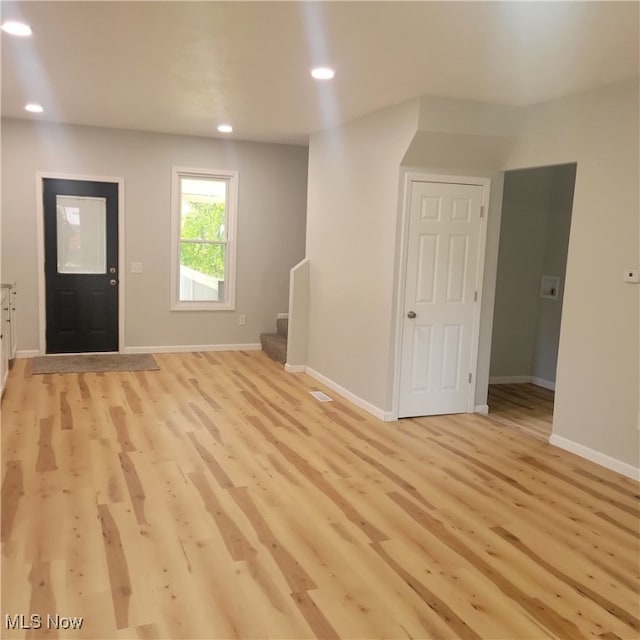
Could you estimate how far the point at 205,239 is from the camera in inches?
290

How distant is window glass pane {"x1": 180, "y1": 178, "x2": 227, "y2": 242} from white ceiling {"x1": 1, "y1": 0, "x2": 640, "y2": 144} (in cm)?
198

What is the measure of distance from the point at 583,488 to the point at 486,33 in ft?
8.94

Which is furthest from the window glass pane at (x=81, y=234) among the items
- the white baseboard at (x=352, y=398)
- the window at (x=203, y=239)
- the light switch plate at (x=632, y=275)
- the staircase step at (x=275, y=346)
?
the light switch plate at (x=632, y=275)

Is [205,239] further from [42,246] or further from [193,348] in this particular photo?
[42,246]

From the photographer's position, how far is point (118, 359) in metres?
6.76

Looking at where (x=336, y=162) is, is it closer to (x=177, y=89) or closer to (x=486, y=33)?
(x=177, y=89)

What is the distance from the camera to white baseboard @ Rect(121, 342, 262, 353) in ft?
23.5

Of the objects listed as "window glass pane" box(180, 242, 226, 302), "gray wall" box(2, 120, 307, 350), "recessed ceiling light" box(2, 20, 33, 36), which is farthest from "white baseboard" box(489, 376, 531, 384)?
"recessed ceiling light" box(2, 20, 33, 36)

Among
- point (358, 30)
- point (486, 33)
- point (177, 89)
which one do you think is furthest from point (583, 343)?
point (177, 89)

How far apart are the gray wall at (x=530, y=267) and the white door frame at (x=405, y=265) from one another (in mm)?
1354

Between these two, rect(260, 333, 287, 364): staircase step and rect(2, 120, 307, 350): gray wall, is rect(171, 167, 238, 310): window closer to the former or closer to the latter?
rect(2, 120, 307, 350): gray wall

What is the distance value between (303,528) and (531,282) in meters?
4.49

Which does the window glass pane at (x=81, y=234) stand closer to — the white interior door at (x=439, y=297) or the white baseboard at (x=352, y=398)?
the white baseboard at (x=352, y=398)

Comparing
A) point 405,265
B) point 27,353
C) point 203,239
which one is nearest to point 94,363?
point 27,353
